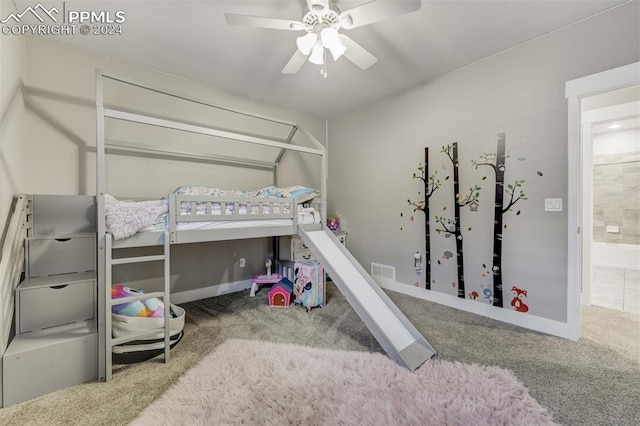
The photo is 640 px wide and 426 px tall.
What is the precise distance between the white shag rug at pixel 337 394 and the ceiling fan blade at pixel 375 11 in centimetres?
214

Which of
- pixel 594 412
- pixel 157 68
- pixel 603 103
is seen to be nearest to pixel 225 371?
pixel 594 412

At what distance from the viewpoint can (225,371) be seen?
167 centimetres

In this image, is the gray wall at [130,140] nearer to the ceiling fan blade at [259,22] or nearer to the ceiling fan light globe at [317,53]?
the ceiling fan blade at [259,22]

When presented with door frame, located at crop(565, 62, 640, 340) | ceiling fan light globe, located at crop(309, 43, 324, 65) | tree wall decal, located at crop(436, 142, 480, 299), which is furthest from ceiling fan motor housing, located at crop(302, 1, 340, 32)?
door frame, located at crop(565, 62, 640, 340)

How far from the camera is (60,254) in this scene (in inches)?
78.5

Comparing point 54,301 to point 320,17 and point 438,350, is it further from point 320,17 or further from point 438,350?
point 438,350

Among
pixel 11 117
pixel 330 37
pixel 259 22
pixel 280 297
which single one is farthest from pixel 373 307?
pixel 11 117

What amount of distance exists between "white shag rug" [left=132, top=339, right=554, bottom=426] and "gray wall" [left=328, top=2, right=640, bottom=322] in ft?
3.81

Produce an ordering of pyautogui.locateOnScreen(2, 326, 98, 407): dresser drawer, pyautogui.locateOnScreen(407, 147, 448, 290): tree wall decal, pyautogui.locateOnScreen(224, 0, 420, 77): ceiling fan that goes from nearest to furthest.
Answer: pyautogui.locateOnScreen(2, 326, 98, 407): dresser drawer
pyautogui.locateOnScreen(224, 0, 420, 77): ceiling fan
pyautogui.locateOnScreen(407, 147, 448, 290): tree wall decal

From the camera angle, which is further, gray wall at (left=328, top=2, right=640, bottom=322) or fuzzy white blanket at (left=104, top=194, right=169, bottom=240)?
gray wall at (left=328, top=2, right=640, bottom=322)

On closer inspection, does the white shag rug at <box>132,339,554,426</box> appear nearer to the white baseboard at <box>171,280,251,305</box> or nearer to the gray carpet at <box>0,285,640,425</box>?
the gray carpet at <box>0,285,640,425</box>

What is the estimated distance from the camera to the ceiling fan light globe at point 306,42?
183cm

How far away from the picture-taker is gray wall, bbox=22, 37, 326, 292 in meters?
2.25

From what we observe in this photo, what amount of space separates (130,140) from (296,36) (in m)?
1.90
